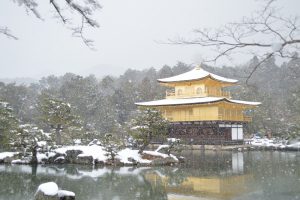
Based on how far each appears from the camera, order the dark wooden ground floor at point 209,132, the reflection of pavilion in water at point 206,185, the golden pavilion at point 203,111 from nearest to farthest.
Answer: the reflection of pavilion in water at point 206,185 → the dark wooden ground floor at point 209,132 → the golden pavilion at point 203,111

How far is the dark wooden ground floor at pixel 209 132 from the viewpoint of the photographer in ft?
105

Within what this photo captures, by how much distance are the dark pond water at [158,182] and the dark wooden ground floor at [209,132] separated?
14.5 metres

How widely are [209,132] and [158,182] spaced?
67.1 ft

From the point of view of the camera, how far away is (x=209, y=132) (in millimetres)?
32625

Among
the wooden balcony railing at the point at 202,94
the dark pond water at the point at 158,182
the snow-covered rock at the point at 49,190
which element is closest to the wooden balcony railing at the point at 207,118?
the wooden balcony railing at the point at 202,94

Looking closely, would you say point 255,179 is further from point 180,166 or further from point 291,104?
point 291,104

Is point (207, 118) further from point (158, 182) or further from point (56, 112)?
point (158, 182)

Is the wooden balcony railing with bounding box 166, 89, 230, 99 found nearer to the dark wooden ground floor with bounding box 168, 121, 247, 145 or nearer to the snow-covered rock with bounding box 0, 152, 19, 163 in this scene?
the dark wooden ground floor with bounding box 168, 121, 247, 145

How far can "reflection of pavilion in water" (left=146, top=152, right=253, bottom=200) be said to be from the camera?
10182 millimetres

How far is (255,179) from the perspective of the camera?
43.0ft

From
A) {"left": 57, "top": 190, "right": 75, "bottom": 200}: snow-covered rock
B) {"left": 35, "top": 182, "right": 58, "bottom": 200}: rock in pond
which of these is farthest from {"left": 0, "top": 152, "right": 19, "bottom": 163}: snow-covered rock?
{"left": 57, "top": 190, "right": 75, "bottom": 200}: snow-covered rock

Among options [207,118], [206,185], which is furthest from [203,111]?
[206,185]

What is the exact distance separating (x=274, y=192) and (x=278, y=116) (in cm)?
3252

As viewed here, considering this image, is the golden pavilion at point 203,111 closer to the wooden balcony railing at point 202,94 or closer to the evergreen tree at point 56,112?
the wooden balcony railing at point 202,94
